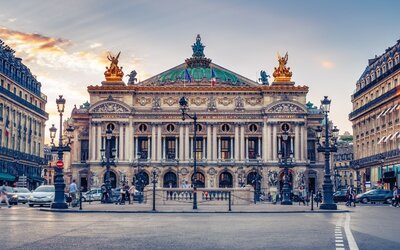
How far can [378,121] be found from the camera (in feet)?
264

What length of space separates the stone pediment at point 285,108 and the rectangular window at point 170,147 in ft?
49.6

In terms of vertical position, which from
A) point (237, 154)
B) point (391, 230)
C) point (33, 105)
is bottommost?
point (391, 230)

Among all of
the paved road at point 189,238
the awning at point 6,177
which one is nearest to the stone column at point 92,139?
the awning at point 6,177

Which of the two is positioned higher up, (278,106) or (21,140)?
(278,106)

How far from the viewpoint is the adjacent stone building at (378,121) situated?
238ft

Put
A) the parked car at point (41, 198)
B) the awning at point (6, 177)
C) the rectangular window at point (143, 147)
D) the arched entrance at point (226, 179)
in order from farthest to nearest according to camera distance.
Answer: the rectangular window at point (143, 147) → the arched entrance at point (226, 179) → the awning at point (6, 177) → the parked car at point (41, 198)

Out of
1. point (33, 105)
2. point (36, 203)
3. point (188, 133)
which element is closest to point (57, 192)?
point (36, 203)

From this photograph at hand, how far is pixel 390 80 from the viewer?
74875mm

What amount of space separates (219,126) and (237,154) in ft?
16.7

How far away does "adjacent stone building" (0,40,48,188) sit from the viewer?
252ft

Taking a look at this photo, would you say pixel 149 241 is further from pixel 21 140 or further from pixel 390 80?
pixel 21 140

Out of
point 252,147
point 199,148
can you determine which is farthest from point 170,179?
point 252,147

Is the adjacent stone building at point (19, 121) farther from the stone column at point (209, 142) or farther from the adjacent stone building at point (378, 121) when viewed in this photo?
the adjacent stone building at point (378, 121)

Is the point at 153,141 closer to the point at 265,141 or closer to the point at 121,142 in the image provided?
the point at 121,142
